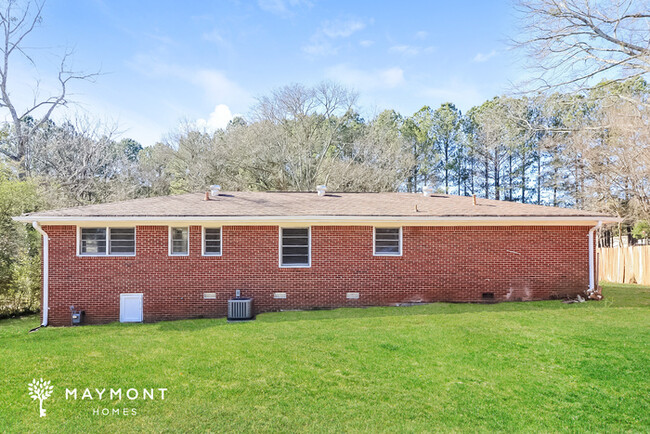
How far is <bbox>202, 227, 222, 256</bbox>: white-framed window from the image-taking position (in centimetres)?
1045

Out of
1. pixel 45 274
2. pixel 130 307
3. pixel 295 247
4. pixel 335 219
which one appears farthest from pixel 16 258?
pixel 335 219

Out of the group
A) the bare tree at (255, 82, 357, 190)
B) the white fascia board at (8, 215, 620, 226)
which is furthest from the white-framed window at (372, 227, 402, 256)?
Answer: the bare tree at (255, 82, 357, 190)

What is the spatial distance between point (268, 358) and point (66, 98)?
76.4ft

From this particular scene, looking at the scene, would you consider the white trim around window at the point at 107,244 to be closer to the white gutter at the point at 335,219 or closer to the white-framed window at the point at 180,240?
the white gutter at the point at 335,219

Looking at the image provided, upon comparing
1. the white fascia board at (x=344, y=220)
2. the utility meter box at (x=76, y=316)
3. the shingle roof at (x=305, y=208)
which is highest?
the shingle roof at (x=305, y=208)

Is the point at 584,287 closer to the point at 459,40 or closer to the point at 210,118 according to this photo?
the point at 459,40

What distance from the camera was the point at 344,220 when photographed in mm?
10273

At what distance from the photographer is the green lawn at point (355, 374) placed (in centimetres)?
422

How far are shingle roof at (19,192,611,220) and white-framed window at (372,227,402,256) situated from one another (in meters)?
0.53

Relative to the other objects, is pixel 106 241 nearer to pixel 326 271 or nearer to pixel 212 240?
pixel 212 240

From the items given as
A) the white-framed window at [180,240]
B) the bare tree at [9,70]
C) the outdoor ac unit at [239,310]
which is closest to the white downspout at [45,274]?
the white-framed window at [180,240]

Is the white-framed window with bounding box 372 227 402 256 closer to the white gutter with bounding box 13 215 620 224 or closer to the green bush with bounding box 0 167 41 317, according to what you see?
the white gutter with bounding box 13 215 620 224

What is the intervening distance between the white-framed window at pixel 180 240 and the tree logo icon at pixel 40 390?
527cm

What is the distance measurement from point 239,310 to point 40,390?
4.78 m
